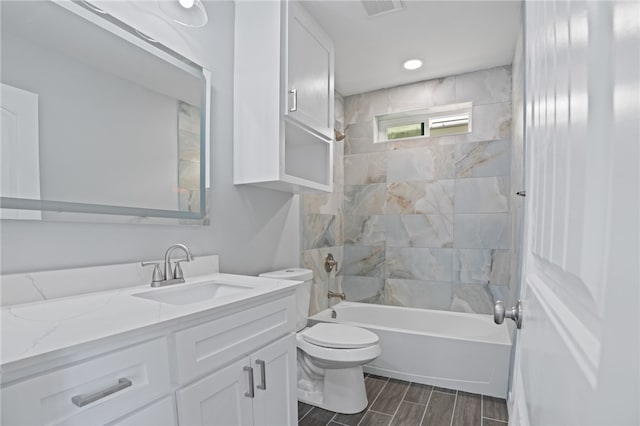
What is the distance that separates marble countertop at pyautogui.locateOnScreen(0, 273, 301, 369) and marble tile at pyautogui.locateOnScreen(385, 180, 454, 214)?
2.18 m

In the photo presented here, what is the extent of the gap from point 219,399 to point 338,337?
1.18 meters

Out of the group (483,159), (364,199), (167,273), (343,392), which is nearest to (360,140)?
(364,199)

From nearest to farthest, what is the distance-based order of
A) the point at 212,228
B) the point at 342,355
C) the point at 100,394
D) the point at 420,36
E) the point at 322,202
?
the point at 100,394 < the point at 212,228 < the point at 342,355 < the point at 420,36 < the point at 322,202

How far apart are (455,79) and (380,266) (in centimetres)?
194

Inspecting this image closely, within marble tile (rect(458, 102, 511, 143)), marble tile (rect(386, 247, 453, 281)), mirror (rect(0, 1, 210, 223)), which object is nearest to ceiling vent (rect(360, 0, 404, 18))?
mirror (rect(0, 1, 210, 223))

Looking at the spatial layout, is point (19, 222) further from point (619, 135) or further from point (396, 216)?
point (396, 216)

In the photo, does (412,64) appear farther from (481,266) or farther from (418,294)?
(418,294)

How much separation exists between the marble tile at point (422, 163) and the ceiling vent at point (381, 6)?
137 centimetres

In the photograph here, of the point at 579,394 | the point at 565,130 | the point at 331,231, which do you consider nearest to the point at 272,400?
the point at 579,394

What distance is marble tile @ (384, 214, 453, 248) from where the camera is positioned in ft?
9.72

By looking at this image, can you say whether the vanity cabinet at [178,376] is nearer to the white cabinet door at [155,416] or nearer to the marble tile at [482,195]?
the white cabinet door at [155,416]

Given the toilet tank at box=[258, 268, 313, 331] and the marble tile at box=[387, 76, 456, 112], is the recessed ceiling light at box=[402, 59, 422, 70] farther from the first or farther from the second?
the toilet tank at box=[258, 268, 313, 331]

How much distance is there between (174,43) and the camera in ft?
5.08

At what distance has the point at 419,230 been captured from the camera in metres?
3.07
